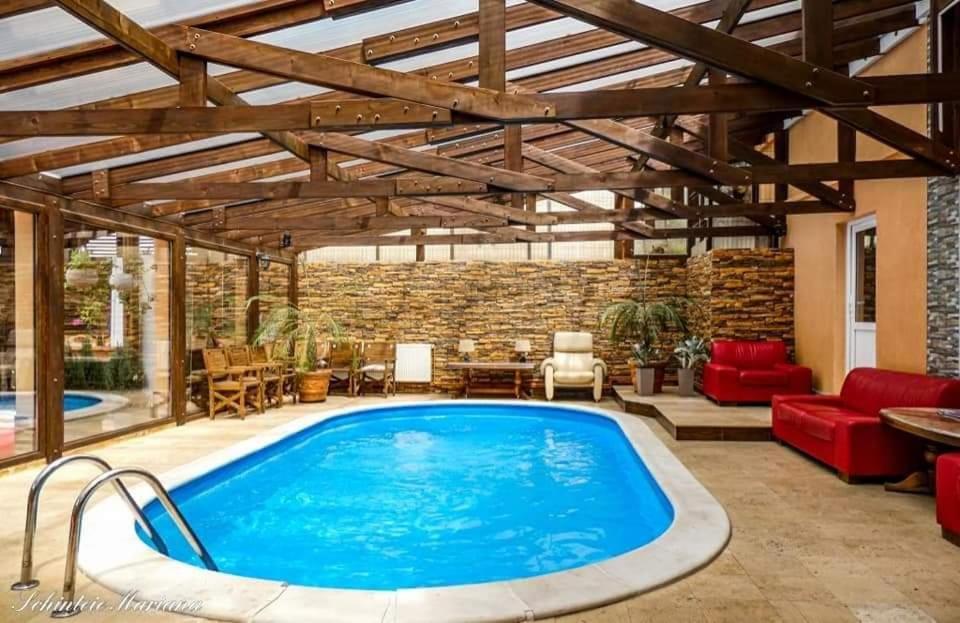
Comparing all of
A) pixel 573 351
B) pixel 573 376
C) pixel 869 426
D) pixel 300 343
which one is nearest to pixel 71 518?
pixel 869 426

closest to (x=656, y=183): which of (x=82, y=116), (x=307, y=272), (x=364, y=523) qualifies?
(x=364, y=523)

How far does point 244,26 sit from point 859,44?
5.72 m

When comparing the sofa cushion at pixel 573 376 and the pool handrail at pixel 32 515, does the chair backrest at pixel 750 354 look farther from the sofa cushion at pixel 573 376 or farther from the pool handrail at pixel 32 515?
the pool handrail at pixel 32 515

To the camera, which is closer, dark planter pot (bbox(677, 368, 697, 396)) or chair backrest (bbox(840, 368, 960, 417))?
chair backrest (bbox(840, 368, 960, 417))

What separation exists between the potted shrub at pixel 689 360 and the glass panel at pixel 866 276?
7.21ft

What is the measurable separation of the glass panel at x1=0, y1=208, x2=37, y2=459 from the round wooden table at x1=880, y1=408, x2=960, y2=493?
261 inches

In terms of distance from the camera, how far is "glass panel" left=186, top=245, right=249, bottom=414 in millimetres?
8125

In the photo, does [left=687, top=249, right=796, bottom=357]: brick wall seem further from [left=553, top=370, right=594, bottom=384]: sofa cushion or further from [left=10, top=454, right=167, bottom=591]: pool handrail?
[left=10, top=454, right=167, bottom=591]: pool handrail

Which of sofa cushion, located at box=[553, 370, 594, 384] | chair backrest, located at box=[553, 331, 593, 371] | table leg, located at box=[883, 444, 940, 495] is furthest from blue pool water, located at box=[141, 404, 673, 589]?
chair backrest, located at box=[553, 331, 593, 371]

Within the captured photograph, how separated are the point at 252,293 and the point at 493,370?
402 cm

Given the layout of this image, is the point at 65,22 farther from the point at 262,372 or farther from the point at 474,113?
the point at 262,372

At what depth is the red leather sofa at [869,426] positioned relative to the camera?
463 cm

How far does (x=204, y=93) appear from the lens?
11.2ft

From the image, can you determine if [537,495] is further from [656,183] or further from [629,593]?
[656,183]
